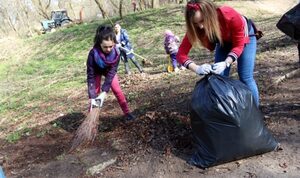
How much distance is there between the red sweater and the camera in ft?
9.80

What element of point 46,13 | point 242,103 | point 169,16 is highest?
point 242,103

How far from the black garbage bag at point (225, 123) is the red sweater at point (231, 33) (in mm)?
256

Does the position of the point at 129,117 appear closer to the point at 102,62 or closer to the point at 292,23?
the point at 102,62

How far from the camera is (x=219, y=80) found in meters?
3.14

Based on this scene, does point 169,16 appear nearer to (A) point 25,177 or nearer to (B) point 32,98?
(B) point 32,98

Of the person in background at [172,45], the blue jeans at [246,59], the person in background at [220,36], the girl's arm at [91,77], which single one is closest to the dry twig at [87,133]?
the girl's arm at [91,77]

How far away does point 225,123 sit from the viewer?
10.00 feet

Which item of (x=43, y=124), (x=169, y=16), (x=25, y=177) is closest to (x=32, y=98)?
(x=43, y=124)

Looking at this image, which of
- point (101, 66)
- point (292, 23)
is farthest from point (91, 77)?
point (292, 23)

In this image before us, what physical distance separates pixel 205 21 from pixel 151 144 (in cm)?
137

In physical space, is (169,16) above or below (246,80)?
below

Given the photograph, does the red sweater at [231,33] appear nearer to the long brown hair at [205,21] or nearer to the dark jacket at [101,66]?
the long brown hair at [205,21]

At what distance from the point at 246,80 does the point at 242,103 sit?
0.41 m

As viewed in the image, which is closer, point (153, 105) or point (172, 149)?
point (172, 149)
